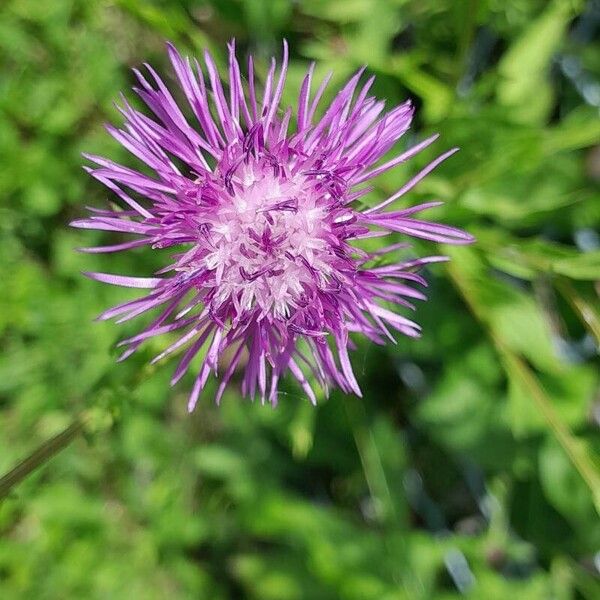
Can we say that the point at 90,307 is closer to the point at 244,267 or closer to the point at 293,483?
the point at 293,483

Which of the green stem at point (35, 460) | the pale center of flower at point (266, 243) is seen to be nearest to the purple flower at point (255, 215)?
the pale center of flower at point (266, 243)

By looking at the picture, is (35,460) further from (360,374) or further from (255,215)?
(360,374)

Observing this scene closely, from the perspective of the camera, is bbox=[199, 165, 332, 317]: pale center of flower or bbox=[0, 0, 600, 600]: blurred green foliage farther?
bbox=[0, 0, 600, 600]: blurred green foliage

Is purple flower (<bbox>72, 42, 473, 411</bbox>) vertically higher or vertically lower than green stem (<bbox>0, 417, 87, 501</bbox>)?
higher

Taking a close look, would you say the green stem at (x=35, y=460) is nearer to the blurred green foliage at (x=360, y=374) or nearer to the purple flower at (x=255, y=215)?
the purple flower at (x=255, y=215)

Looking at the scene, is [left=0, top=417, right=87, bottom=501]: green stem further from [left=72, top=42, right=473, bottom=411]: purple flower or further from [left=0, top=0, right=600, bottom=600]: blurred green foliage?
[left=0, top=0, right=600, bottom=600]: blurred green foliage

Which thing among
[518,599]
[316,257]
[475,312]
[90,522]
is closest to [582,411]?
[475,312]

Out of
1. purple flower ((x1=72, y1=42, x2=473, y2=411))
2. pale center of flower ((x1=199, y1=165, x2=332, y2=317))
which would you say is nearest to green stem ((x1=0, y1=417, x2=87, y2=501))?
purple flower ((x1=72, y1=42, x2=473, y2=411))
